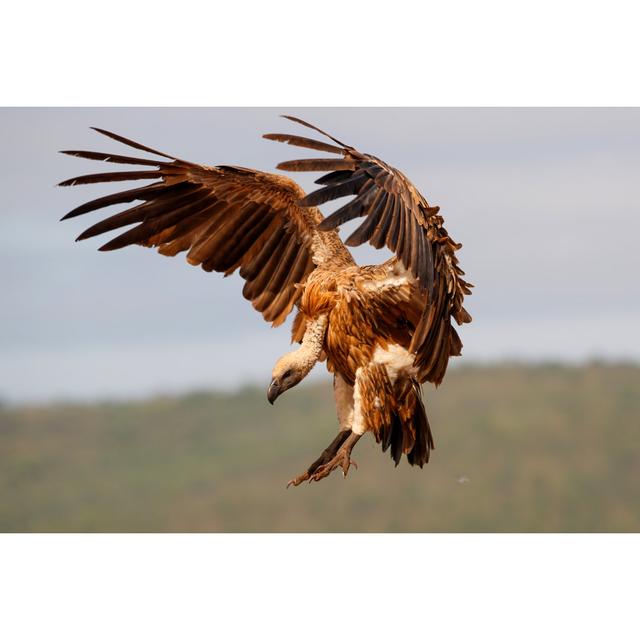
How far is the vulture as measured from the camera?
4.89m

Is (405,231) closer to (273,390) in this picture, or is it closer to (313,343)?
(313,343)

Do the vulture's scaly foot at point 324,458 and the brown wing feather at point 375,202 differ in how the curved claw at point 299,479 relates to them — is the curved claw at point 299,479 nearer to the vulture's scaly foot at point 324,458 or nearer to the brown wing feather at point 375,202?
the vulture's scaly foot at point 324,458

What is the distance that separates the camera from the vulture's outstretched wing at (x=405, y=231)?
467 centimetres

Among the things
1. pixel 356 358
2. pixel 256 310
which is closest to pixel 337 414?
pixel 356 358

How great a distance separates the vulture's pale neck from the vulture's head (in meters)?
0.02

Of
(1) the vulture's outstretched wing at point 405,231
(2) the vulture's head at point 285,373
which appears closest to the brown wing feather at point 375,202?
(1) the vulture's outstretched wing at point 405,231

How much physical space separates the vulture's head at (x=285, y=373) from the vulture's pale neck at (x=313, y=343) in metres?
0.02

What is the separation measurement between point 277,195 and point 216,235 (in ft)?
1.27

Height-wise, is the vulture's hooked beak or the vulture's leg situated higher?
the vulture's hooked beak

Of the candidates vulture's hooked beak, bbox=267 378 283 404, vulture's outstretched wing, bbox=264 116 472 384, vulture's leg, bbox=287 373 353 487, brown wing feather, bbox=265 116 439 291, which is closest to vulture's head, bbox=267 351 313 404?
vulture's hooked beak, bbox=267 378 283 404

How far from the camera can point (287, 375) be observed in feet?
17.7

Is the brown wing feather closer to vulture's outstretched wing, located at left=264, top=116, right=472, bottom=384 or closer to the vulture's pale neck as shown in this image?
vulture's outstretched wing, located at left=264, top=116, right=472, bottom=384

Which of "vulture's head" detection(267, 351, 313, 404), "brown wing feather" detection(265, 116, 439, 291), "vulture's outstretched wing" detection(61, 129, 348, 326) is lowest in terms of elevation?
"vulture's head" detection(267, 351, 313, 404)

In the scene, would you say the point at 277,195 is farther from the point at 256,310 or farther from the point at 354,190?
the point at 354,190
